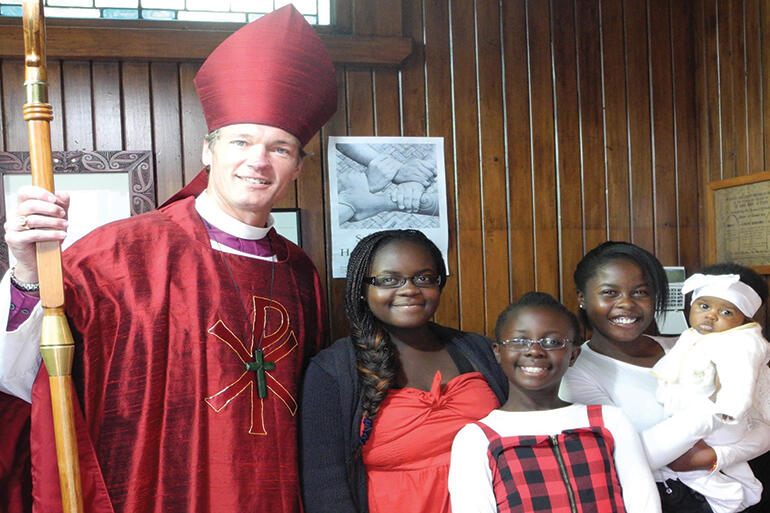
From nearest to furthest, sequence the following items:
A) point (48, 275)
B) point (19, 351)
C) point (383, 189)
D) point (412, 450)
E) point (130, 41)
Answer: point (48, 275) → point (19, 351) → point (412, 450) → point (130, 41) → point (383, 189)

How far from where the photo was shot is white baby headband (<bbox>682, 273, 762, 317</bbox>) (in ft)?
6.45

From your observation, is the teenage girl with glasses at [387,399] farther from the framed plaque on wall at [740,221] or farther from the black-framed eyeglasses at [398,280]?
the framed plaque on wall at [740,221]

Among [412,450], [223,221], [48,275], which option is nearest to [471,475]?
[412,450]

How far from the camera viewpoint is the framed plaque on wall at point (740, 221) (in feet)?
8.23

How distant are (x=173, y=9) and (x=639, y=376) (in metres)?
1.96

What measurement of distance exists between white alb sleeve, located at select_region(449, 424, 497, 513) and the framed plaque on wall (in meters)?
1.43

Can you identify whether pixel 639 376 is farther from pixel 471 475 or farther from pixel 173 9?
pixel 173 9

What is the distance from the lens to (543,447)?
1.70 metres

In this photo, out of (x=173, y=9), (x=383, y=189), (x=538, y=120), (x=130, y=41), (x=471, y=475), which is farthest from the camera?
(x=538, y=120)

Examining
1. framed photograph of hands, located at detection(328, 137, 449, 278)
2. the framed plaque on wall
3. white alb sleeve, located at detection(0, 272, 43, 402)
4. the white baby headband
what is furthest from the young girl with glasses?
the framed plaque on wall

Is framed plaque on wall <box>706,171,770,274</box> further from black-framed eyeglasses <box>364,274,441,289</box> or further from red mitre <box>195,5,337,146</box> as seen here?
red mitre <box>195,5,337,146</box>

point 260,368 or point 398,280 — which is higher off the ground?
point 398,280

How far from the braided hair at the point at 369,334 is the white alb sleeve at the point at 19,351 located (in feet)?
2.51

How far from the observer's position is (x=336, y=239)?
2521 millimetres
